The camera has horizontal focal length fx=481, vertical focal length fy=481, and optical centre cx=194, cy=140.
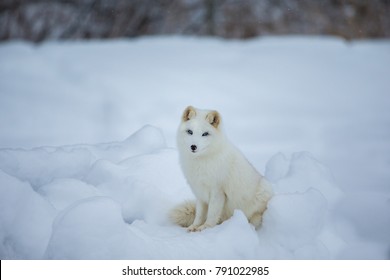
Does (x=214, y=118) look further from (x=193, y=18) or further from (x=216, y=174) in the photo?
(x=193, y=18)

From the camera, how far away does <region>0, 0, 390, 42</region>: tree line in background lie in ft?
33.7

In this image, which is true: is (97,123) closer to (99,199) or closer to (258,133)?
(258,133)

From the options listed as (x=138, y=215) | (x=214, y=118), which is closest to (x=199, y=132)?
(x=214, y=118)

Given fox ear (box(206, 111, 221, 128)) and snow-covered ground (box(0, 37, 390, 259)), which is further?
fox ear (box(206, 111, 221, 128))

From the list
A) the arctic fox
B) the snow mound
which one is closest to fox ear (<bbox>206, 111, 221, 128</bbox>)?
the arctic fox

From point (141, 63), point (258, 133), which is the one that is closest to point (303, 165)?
point (258, 133)

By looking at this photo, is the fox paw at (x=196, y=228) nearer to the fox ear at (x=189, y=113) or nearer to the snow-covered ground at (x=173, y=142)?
the snow-covered ground at (x=173, y=142)

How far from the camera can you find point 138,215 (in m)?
3.45

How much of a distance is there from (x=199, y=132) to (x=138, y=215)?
0.80 meters

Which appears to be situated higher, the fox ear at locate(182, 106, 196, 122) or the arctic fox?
the fox ear at locate(182, 106, 196, 122)

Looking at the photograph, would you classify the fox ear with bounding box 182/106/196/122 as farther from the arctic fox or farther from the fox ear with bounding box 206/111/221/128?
the fox ear with bounding box 206/111/221/128

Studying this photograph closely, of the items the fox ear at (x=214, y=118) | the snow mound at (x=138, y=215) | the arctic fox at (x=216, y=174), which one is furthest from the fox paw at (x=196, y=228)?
the fox ear at (x=214, y=118)

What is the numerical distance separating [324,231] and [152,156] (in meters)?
1.51

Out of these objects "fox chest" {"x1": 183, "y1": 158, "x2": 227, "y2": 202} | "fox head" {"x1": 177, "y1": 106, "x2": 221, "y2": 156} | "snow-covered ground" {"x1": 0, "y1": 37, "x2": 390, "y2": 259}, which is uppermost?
"fox head" {"x1": 177, "y1": 106, "x2": 221, "y2": 156}
